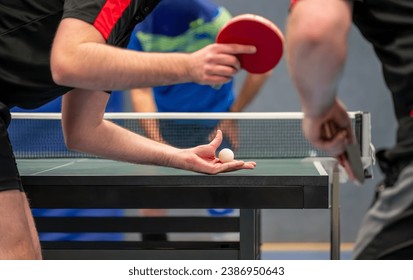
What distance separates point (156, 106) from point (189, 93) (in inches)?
11.6

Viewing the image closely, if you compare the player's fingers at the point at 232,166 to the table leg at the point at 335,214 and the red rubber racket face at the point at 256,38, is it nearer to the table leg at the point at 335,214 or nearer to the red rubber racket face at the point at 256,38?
the table leg at the point at 335,214

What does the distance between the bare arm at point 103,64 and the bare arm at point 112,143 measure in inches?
22.5

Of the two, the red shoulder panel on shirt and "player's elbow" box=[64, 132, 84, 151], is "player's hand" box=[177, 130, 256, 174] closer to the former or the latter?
"player's elbow" box=[64, 132, 84, 151]

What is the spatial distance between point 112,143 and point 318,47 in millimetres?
1573

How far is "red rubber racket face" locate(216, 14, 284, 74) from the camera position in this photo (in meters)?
1.73

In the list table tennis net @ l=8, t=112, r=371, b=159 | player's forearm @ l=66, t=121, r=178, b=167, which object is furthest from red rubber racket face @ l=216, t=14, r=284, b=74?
table tennis net @ l=8, t=112, r=371, b=159

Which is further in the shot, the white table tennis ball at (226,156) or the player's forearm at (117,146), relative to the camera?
the white table tennis ball at (226,156)

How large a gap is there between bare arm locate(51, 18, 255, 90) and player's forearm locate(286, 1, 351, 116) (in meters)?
0.63

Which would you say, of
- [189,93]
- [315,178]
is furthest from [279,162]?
[189,93]

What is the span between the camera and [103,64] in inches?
80.7

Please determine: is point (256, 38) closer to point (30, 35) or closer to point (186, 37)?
point (30, 35)

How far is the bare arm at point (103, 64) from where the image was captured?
2.01 metres

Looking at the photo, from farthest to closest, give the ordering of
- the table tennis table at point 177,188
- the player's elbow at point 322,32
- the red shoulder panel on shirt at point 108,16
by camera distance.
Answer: the table tennis table at point 177,188 < the red shoulder panel on shirt at point 108,16 < the player's elbow at point 322,32

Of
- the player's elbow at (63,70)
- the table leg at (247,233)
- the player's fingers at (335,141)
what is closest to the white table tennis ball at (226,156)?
the table leg at (247,233)
